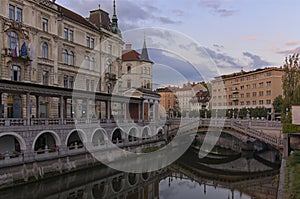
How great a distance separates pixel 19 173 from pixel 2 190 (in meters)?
1.89

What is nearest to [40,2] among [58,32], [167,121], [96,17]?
[58,32]

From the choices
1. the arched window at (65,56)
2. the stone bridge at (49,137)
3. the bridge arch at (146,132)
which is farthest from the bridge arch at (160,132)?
the arched window at (65,56)

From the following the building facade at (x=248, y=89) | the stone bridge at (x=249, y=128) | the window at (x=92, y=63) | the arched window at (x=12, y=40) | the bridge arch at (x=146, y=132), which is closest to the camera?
the arched window at (x=12, y=40)

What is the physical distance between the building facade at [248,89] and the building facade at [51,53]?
1528 inches

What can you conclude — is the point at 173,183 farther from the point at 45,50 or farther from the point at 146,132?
the point at 45,50

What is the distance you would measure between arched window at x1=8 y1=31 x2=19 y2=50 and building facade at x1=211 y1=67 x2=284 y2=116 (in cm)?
5578

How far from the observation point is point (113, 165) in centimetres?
3209

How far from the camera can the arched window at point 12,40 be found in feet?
104

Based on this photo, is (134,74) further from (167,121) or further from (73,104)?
(73,104)

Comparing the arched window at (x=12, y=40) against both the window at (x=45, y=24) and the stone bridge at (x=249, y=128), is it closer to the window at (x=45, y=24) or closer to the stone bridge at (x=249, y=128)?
the window at (x=45, y=24)

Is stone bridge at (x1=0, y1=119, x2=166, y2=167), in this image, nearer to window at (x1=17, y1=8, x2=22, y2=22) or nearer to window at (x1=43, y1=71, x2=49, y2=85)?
window at (x1=43, y1=71, x2=49, y2=85)

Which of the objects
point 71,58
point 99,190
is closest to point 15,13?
point 71,58

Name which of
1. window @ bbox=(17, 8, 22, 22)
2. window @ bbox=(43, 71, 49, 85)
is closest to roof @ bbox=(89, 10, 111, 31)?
window @ bbox=(43, 71, 49, 85)

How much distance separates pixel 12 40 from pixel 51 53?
5760 mm
